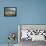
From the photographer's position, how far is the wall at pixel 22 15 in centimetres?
464

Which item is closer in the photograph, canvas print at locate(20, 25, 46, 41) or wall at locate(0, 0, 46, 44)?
canvas print at locate(20, 25, 46, 41)

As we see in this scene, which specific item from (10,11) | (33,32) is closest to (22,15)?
(10,11)

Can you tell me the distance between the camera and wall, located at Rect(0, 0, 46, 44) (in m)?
4.64

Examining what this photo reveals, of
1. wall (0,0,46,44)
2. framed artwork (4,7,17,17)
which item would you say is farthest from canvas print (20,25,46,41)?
framed artwork (4,7,17,17)

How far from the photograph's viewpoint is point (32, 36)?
175 inches

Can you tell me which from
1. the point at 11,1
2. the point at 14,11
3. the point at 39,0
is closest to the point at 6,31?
the point at 14,11

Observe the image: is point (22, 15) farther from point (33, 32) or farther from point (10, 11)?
point (33, 32)

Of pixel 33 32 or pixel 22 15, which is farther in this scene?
pixel 22 15

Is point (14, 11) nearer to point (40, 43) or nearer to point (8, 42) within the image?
point (8, 42)

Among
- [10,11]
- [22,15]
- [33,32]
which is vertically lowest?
[33,32]

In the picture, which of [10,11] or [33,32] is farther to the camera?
[10,11]

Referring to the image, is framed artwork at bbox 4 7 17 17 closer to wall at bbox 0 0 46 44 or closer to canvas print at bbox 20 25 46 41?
wall at bbox 0 0 46 44

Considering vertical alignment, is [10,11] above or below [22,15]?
above

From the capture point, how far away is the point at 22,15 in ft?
15.4
